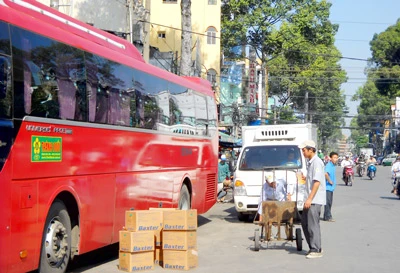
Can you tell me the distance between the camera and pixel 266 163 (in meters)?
18.4

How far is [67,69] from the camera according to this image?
9.56 m

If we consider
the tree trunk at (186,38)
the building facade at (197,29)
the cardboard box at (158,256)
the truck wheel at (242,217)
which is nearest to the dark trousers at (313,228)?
the cardboard box at (158,256)

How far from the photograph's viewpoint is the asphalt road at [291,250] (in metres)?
10.7

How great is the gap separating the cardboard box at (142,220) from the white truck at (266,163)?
7.03 m

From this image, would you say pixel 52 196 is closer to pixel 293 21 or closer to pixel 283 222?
pixel 283 222

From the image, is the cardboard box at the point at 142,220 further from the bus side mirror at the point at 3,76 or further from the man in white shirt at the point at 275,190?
the man in white shirt at the point at 275,190

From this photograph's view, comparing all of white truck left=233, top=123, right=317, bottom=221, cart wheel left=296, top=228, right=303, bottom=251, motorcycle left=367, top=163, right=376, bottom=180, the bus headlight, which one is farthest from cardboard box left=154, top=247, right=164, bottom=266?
motorcycle left=367, top=163, right=376, bottom=180

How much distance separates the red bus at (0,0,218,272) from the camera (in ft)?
26.1

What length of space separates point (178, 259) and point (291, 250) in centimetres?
308

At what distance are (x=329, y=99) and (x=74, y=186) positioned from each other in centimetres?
7321

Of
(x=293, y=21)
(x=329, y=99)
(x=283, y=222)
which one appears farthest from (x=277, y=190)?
(x=329, y=99)

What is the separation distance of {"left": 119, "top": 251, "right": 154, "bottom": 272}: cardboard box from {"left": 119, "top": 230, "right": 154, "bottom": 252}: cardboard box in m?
0.08

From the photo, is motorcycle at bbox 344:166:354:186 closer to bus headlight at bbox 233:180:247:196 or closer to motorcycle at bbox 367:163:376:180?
motorcycle at bbox 367:163:376:180

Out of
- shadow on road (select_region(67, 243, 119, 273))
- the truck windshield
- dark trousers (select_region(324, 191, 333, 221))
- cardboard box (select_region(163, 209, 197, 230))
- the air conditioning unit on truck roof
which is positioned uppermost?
the air conditioning unit on truck roof
